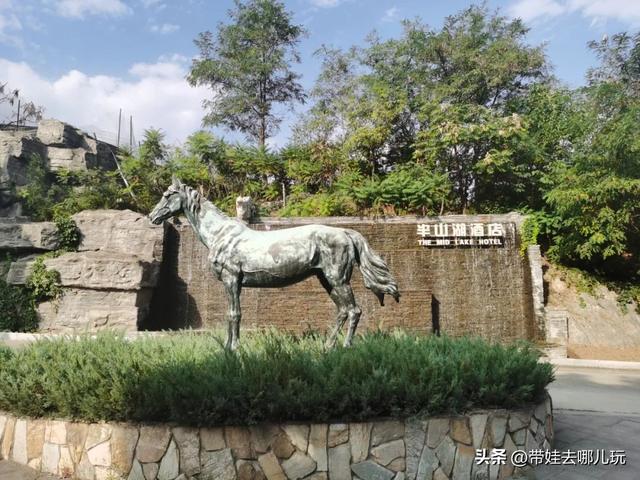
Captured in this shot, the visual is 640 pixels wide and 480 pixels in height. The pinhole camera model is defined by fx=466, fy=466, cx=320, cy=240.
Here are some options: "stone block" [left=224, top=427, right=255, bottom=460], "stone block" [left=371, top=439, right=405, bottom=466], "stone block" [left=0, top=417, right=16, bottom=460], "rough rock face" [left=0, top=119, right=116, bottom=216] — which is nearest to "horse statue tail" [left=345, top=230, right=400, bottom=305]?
"stone block" [left=371, top=439, right=405, bottom=466]

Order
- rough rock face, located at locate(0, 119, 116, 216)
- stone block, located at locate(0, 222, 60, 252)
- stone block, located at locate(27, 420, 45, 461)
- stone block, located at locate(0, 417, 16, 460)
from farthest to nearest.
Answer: rough rock face, located at locate(0, 119, 116, 216), stone block, located at locate(0, 222, 60, 252), stone block, located at locate(0, 417, 16, 460), stone block, located at locate(27, 420, 45, 461)

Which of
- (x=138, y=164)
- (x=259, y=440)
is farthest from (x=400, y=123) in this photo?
(x=259, y=440)

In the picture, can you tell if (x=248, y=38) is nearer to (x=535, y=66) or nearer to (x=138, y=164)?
(x=138, y=164)

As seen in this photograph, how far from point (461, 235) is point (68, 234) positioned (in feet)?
37.4

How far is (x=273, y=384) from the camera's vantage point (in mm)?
3875

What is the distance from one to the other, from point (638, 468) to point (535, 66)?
16968 mm

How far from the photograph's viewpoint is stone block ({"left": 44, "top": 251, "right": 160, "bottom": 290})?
1205 centimetres

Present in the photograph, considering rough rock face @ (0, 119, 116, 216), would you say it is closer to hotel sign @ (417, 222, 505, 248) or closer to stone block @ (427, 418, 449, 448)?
hotel sign @ (417, 222, 505, 248)

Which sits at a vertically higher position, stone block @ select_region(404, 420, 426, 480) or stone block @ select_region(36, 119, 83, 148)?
stone block @ select_region(36, 119, 83, 148)

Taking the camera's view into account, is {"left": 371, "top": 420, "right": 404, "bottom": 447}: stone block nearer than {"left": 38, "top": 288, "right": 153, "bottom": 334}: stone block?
Yes

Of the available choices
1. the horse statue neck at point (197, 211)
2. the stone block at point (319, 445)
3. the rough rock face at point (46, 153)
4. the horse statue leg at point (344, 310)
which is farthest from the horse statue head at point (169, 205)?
the rough rock face at point (46, 153)

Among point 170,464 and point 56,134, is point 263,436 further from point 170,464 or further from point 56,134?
point 56,134

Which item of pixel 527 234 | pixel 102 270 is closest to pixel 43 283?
pixel 102 270

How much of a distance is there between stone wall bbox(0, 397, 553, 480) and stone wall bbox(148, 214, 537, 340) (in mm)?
8230
